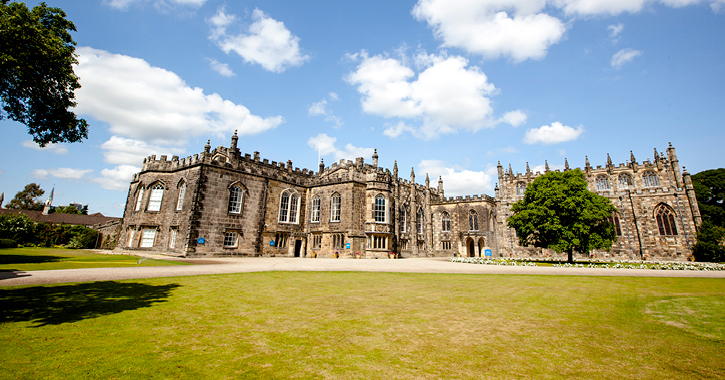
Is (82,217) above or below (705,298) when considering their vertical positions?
above

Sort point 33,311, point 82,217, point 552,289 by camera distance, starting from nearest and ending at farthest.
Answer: point 33,311 → point 552,289 → point 82,217

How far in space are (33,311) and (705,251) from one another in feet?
174

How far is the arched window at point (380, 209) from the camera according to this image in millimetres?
35250

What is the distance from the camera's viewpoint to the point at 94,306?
657 centimetres

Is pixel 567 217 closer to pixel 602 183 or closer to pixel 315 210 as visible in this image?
pixel 602 183

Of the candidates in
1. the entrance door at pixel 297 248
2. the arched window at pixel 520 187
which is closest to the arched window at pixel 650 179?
the arched window at pixel 520 187

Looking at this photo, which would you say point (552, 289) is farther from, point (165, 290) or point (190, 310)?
point (165, 290)

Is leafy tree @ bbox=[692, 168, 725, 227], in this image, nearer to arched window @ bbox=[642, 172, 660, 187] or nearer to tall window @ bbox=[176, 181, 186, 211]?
arched window @ bbox=[642, 172, 660, 187]

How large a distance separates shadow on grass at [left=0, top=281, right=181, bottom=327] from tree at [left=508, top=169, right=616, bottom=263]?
93.8ft

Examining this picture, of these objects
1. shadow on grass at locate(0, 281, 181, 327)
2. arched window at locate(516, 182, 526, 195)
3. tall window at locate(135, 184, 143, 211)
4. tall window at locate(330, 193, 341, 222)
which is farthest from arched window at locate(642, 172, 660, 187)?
tall window at locate(135, 184, 143, 211)

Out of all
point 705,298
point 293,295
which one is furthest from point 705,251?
point 293,295

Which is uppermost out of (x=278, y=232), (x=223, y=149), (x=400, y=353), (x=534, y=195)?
(x=223, y=149)

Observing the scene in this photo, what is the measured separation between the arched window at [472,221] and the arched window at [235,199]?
1399 inches

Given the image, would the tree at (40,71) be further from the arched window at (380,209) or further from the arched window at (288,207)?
the arched window at (380,209)
